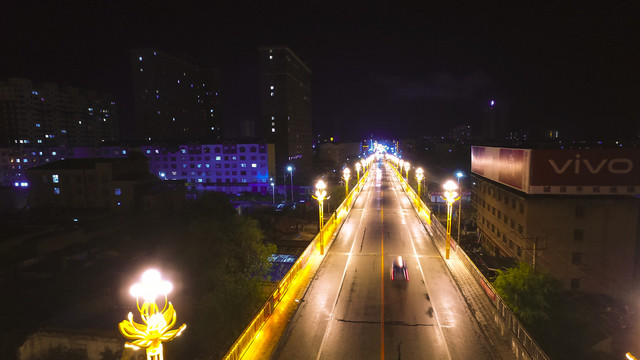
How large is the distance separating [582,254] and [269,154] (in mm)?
72450

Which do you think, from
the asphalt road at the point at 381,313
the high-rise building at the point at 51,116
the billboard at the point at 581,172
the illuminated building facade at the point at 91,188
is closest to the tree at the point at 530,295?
the asphalt road at the point at 381,313

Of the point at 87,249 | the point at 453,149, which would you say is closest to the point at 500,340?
the point at 87,249

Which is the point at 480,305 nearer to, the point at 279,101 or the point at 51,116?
the point at 279,101

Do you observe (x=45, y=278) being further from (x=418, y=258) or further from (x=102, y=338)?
(x=418, y=258)

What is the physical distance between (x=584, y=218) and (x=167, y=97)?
469ft

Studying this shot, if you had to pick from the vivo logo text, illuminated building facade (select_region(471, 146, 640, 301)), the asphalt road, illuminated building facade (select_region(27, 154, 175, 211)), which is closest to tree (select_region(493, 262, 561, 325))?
the asphalt road

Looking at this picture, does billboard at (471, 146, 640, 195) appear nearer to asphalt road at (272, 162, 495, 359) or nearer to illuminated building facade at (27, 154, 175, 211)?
asphalt road at (272, 162, 495, 359)

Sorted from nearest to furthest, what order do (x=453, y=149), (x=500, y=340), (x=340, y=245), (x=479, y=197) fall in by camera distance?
(x=500, y=340), (x=340, y=245), (x=479, y=197), (x=453, y=149)

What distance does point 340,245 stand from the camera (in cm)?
2767

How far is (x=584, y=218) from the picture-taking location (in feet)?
115

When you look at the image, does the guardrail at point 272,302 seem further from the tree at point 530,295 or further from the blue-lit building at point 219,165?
the blue-lit building at point 219,165

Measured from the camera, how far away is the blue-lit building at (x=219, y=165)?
92250 millimetres

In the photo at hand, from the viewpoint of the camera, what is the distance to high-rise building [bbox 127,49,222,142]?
129 meters

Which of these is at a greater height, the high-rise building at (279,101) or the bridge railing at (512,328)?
the high-rise building at (279,101)
